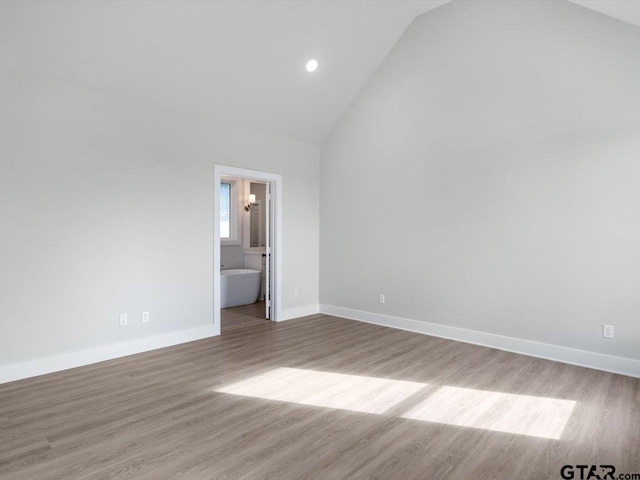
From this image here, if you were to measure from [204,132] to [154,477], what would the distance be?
12.4ft

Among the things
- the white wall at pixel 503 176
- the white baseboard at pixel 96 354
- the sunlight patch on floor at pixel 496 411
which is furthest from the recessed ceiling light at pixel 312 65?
the sunlight patch on floor at pixel 496 411

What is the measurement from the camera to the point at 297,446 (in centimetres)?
237

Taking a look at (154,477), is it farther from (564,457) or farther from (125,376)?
(564,457)

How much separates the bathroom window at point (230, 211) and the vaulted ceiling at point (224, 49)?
102 inches

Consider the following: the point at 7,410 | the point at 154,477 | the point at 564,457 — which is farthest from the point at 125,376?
the point at 564,457

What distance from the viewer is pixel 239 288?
6836mm

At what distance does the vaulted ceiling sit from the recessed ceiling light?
0.25ft

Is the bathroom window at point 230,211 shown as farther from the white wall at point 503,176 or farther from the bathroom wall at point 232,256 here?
the white wall at point 503,176

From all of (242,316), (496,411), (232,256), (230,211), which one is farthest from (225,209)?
(496,411)

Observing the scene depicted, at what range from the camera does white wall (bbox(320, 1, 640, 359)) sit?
12.0 ft

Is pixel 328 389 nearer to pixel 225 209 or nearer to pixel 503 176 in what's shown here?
pixel 503 176

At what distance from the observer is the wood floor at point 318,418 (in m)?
2.18

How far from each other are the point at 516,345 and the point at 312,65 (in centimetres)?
407
